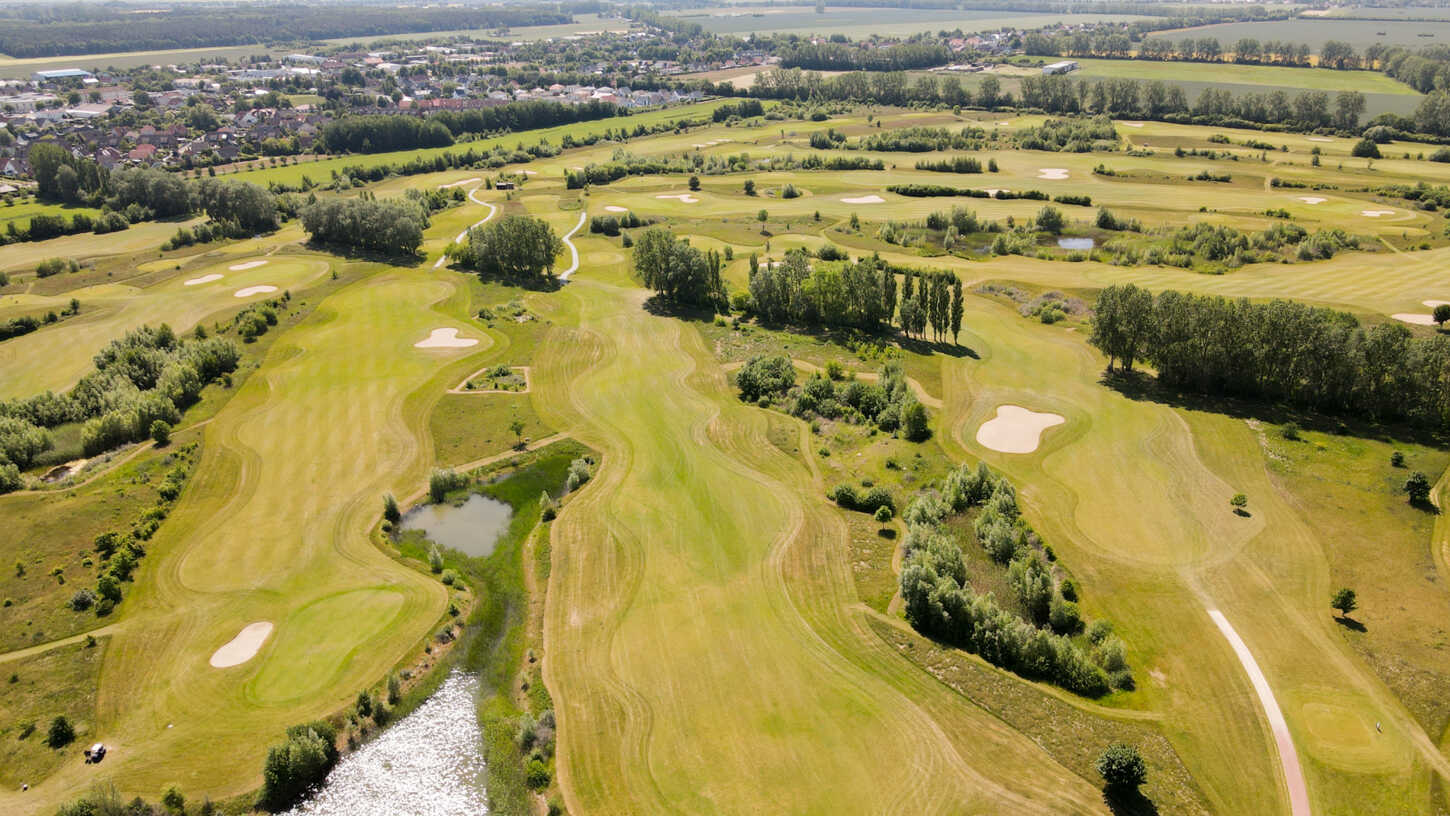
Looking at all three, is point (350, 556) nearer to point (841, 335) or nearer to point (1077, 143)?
point (841, 335)

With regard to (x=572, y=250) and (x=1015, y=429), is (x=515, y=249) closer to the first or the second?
(x=572, y=250)

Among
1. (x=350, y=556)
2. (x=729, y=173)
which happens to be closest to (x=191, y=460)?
(x=350, y=556)

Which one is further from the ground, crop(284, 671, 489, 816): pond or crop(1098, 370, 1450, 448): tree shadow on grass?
crop(1098, 370, 1450, 448): tree shadow on grass

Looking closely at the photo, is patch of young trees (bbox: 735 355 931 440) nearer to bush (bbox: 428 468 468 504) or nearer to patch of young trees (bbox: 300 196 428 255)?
bush (bbox: 428 468 468 504)

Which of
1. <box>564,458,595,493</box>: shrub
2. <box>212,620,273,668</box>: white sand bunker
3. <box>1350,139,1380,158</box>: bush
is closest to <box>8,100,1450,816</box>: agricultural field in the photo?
<box>212,620,273,668</box>: white sand bunker

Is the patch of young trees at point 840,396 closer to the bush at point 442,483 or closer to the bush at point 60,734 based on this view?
the bush at point 442,483

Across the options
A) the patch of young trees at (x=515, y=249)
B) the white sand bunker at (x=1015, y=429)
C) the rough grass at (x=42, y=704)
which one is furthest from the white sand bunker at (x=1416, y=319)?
the rough grass at (x=42, y=704)

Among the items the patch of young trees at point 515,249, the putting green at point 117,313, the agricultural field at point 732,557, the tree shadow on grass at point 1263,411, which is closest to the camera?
the agricultural field at point 732,557
